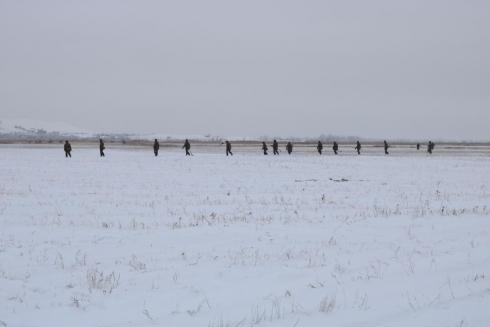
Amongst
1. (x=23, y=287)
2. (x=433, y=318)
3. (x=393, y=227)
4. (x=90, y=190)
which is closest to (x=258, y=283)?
(x=433, y=318)

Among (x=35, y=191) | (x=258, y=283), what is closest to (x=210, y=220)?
(x=258, y=283)

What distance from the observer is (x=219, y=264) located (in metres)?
8.14

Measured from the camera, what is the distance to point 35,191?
18.4 metres

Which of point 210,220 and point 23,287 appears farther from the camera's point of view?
point 210,220

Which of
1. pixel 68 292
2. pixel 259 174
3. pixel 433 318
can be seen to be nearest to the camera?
pixel 433 318

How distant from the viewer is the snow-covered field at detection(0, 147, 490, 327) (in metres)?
5.88

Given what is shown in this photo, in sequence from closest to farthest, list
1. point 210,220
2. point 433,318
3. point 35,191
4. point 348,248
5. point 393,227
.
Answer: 1. point 433,318
2. point 348,248
3. point 393,227
4. point 210,220
5. point 35,191

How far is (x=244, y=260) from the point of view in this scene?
831 cm

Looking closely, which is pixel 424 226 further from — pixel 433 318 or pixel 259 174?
pixel 259 174

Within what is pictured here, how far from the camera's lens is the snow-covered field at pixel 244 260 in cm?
588

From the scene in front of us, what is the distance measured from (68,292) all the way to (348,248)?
4.74 m

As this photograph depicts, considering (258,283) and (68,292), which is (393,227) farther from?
(68,292)

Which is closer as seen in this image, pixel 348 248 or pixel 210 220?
pixel 348 248

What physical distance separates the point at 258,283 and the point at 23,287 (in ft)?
10.3
